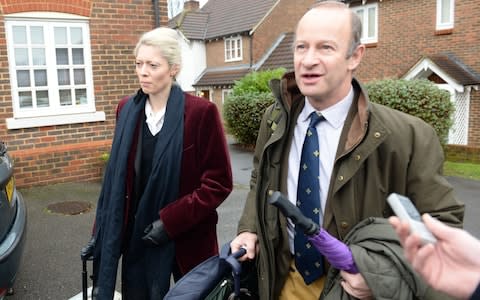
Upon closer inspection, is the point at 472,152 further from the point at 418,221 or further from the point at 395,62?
the point at 418,221

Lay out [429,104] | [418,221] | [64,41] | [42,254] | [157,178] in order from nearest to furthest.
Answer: [418,221], [157,178], [42,254], [64,41], [429,104]

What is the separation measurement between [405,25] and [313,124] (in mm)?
15687

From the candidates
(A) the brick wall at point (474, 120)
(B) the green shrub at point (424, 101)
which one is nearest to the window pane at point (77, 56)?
(B) the green shrub at point (424, 101)

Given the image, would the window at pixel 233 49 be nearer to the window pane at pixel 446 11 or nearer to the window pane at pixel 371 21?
the window pane at pixel 371 21

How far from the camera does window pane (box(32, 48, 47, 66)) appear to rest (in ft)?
23.3

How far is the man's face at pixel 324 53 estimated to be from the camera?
1.72m

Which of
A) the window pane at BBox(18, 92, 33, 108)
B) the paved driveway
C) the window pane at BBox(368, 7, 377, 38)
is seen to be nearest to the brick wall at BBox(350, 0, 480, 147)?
the window pane at BBox(368, 7, 377, 38)

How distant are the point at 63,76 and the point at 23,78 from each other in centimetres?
61

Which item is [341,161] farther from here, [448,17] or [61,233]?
[448,17]

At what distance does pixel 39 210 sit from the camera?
241 inches

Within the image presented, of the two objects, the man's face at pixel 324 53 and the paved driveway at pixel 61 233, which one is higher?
the man's face at pixel 324 53

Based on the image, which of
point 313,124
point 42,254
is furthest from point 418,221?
point 42,254

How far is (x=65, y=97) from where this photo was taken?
744 cm

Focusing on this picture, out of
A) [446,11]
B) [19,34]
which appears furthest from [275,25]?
[19,34]
